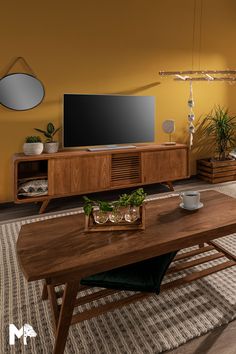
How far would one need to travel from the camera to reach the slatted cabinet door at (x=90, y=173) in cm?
323

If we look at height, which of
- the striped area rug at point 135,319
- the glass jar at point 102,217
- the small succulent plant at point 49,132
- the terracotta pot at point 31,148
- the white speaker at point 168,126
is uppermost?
the white speaker at point 168,126

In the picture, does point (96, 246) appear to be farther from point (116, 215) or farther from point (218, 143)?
point (218, 143)

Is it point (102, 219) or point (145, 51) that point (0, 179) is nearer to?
point (102, 219)

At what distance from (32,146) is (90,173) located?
713mm

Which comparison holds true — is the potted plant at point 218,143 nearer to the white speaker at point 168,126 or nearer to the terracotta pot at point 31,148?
the white speaker at point 168,126

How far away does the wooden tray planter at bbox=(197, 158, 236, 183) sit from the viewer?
4.18 m

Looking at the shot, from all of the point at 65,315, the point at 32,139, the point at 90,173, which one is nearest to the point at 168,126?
the point at 90,173

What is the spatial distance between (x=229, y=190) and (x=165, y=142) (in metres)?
1.12

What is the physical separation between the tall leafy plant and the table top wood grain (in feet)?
8.80

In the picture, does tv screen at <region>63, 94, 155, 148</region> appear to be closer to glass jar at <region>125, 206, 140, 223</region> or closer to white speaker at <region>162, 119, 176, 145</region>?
white speaker at <region>162, 119, 176, 145</region>

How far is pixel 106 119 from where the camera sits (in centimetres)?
350

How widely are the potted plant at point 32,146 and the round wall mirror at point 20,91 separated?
426 mm

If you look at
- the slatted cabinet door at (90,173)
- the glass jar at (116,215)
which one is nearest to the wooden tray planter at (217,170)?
the slatted cabinet door at (90,173)

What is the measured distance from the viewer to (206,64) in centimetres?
427
